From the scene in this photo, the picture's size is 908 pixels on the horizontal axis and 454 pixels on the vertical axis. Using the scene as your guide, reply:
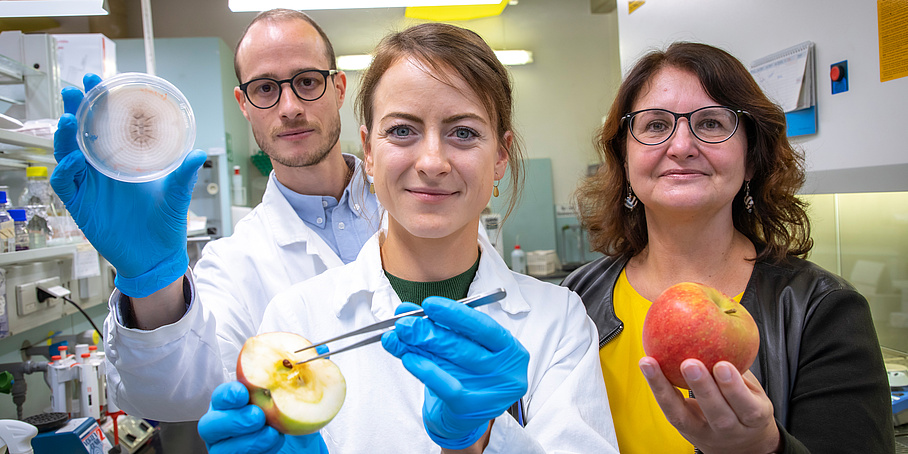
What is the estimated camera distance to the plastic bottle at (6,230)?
6.32ft

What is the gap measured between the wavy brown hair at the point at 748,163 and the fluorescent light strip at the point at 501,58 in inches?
143

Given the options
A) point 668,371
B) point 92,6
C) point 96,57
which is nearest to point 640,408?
point 668,371

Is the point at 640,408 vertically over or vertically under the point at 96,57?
under

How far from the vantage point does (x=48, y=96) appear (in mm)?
2365

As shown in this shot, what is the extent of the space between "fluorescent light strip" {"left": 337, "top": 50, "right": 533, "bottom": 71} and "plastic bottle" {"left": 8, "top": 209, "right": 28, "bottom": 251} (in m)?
3.32

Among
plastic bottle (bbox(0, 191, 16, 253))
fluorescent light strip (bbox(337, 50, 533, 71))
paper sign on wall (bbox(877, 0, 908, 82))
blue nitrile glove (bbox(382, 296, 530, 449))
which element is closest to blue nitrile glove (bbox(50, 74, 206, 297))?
blue nitrile glove (bbox(382, 296, 530, 449))

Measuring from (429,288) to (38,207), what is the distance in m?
2.09

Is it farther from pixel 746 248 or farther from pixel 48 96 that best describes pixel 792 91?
pixel 48 96

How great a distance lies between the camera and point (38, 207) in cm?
231

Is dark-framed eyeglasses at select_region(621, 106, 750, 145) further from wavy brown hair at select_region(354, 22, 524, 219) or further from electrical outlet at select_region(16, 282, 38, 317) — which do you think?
electrical outlet at select_region(16, 282, 38, 317)

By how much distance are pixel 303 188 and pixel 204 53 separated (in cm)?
319

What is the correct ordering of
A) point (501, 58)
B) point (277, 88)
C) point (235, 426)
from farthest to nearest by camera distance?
point (501, 58)
point (277, 88)
point (235, 426)

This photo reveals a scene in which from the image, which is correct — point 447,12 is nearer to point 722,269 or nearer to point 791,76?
point 791,76

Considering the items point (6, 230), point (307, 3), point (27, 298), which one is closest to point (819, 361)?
point (307, 3)
